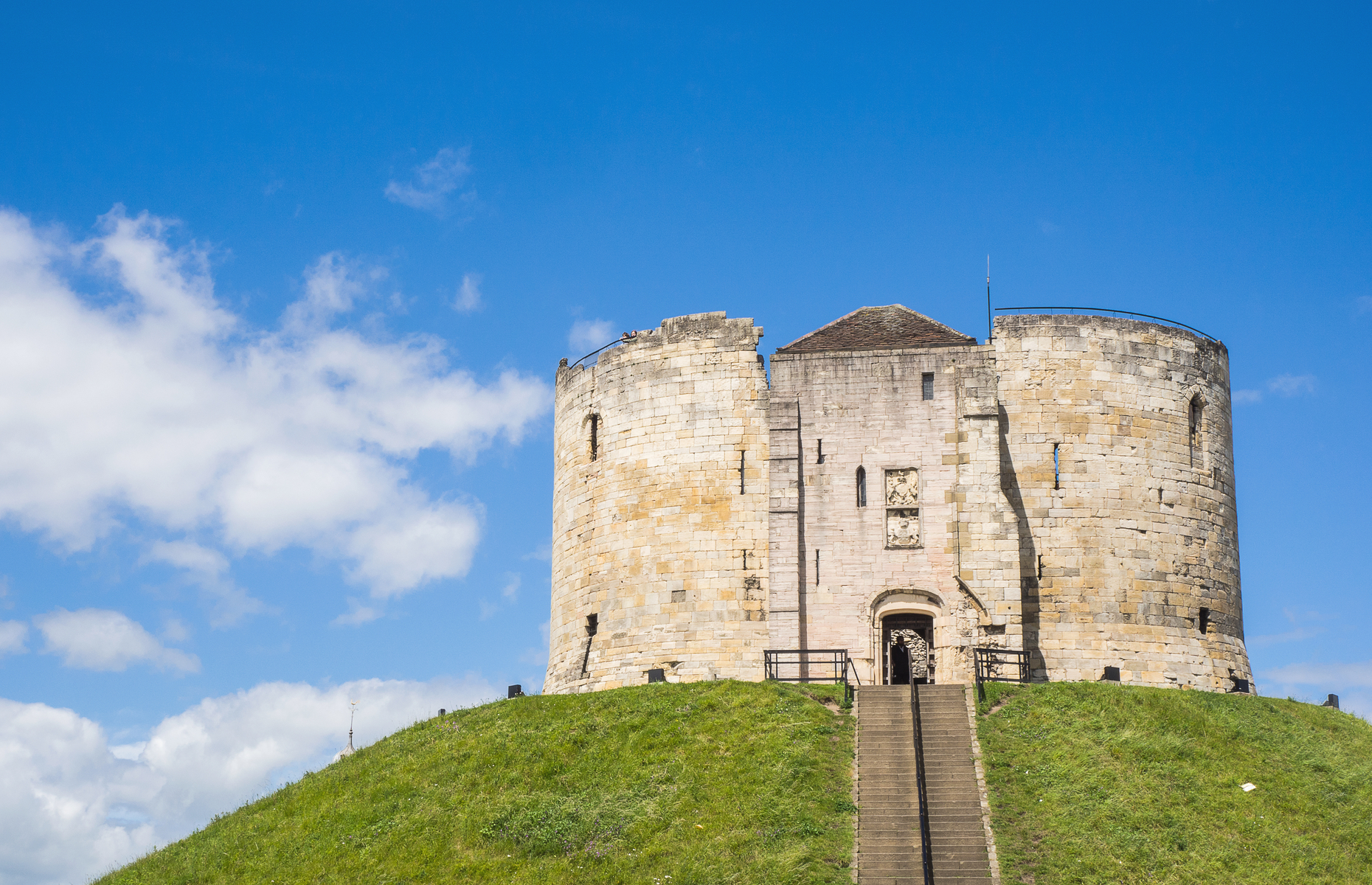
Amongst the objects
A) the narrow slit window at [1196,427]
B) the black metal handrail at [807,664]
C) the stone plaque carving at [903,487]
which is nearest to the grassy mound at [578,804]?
the black metal handrail at [807,664]

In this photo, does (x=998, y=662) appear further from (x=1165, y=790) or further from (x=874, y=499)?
(x=1165, y=790)

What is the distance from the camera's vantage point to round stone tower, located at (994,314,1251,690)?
120 ft

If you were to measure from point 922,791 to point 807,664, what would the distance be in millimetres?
9206

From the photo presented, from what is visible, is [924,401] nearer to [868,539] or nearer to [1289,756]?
[868,539]

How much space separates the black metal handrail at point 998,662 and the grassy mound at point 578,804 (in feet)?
13.7

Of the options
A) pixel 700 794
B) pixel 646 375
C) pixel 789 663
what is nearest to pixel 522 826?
pixel 700 794

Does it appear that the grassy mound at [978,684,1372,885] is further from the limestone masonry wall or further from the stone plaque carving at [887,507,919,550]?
the stone plaque carving at [887,507,919,550]

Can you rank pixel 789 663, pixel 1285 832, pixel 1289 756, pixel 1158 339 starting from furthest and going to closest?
pixel 1158 339, pixel 789 663, pixel 1289 756, pixel 1285 832

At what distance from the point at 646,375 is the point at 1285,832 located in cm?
1935

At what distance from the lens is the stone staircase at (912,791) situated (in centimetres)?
2508

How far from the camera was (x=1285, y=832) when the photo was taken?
26312mm

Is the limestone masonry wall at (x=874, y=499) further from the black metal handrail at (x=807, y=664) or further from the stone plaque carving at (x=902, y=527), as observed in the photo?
the black metal handrail at (x=807, y=664)

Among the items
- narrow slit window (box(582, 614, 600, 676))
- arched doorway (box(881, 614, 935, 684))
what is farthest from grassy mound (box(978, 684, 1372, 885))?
narrow slit window (box(582, 614, 600, 676))

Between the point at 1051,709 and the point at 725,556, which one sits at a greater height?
the point at 725,556
